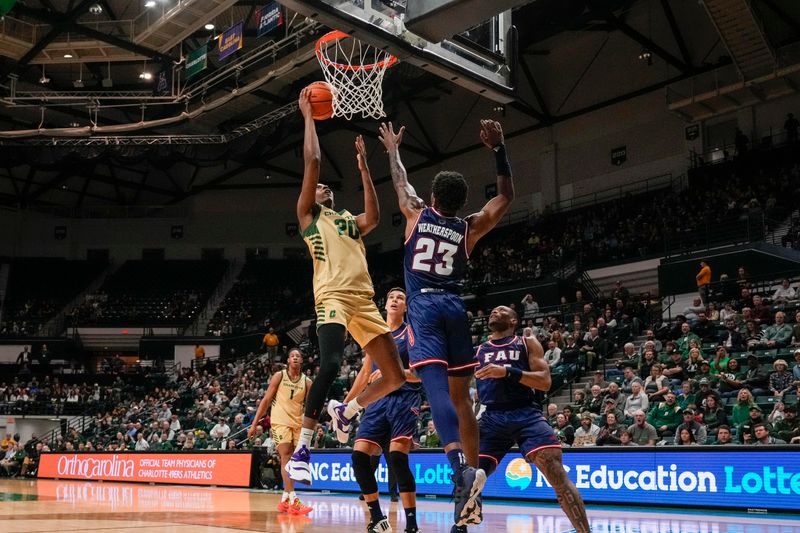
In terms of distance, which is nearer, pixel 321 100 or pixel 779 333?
pixel 321 100

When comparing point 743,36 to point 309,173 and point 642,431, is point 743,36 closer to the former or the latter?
point 642,431

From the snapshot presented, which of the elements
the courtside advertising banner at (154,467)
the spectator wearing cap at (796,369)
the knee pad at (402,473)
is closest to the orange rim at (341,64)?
the knee pad at (402,473)

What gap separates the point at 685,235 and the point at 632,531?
59.6 ft

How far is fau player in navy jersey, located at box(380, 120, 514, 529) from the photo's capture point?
537 centimetres

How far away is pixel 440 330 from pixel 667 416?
8.86 meters

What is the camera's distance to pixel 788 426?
1164 centimetres

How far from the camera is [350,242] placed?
6.22 meters

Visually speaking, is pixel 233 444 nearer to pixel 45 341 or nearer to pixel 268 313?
pixel 268 313

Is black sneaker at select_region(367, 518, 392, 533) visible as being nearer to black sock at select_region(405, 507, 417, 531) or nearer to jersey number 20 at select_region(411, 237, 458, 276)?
black sock at select_region(405, 507, 417, 531)

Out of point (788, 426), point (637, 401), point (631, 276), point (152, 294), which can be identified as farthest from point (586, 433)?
point (152, 294)

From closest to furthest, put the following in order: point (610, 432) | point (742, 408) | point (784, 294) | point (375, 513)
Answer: point (375, 513)
point (742, 408)
point (610, 432)
point (784, 294)

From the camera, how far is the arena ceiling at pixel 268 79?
24.5m

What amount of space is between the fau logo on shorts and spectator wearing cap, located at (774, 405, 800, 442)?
6813mm

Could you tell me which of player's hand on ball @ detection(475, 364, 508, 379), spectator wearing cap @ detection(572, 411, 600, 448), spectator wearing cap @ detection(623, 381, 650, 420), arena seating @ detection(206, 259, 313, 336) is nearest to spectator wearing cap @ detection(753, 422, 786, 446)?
spectator wearing cap @ detection(623, 381, 650, 420)
